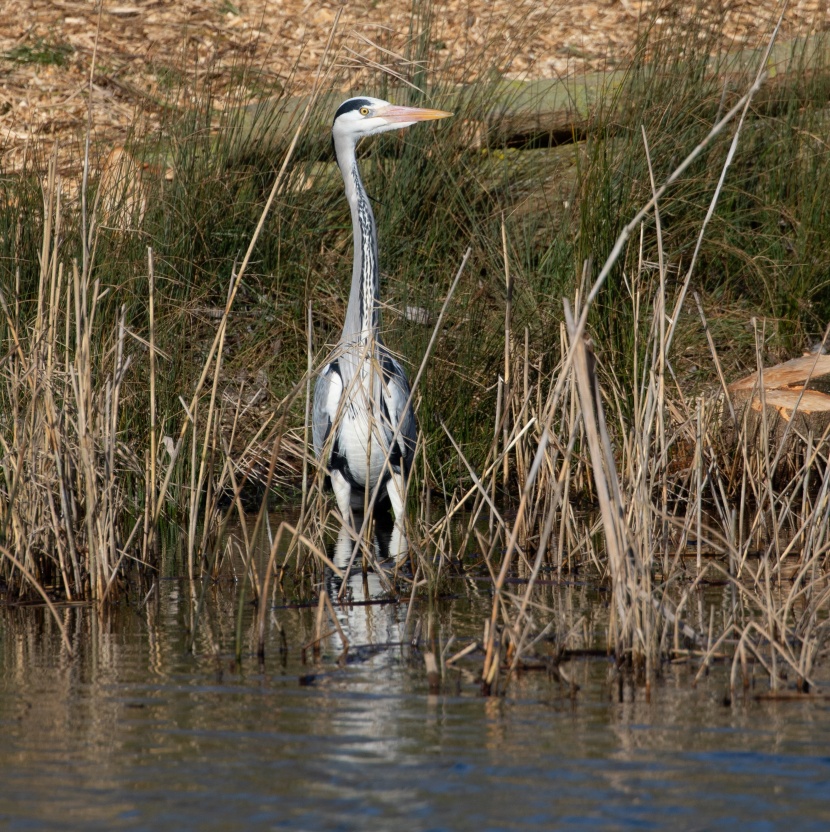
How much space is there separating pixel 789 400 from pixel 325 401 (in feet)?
7.12

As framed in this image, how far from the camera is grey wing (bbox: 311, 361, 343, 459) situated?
5.70 m

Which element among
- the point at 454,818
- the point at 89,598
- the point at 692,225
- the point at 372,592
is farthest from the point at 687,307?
the point at 454,818

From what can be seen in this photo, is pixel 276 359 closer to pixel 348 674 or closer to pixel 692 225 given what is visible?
pixel 692 225

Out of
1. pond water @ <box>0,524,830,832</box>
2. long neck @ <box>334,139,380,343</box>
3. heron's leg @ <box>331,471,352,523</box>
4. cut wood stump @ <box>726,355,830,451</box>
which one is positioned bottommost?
pond water @ <box>0,524,830,832</box>

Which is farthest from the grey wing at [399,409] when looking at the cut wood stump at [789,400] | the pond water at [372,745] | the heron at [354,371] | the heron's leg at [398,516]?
the pond water at [372,745]

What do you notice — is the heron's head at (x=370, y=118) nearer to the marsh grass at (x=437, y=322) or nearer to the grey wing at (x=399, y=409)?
the marsh grass at (x=437, y=322)

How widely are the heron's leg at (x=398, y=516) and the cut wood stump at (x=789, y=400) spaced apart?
165 centimetres

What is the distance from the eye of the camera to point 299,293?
298 inches

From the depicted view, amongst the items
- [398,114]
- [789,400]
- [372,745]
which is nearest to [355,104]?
[398,114]

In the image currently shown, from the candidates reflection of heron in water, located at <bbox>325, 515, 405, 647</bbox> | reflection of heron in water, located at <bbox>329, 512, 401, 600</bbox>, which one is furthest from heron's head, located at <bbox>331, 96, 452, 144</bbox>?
reflection of heron in water, located at <bbox>325, 515, 405, 647</bbox>

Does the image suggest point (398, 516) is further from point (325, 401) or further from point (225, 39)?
point (225, 39)

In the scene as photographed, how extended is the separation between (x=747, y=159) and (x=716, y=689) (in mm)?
5266

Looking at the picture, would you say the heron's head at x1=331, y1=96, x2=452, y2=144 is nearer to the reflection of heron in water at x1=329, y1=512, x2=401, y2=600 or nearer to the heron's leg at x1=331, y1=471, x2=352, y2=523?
the heron's leg at x1=331, y1=471, x2=352, y2=523

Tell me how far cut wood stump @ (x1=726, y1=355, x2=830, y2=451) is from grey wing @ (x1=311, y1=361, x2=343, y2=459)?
1.81 metres
